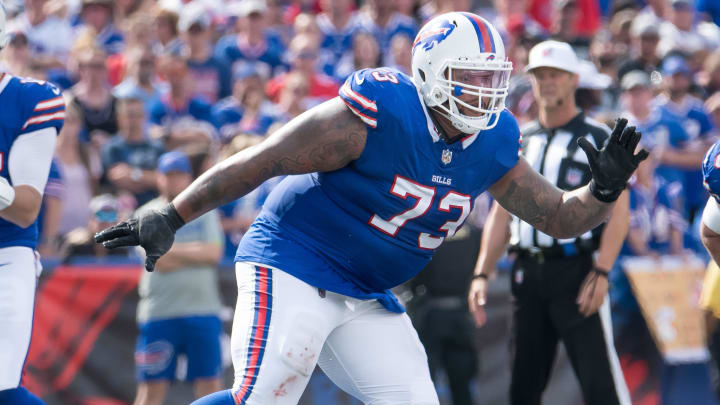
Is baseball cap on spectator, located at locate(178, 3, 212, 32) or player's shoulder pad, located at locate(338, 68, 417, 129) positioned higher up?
player's shoulder pad, located at locate(338, 68, 417, 129)

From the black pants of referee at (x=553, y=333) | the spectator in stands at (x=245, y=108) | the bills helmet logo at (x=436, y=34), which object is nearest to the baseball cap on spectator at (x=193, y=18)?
the spectator in stands at (x=245, y=108)

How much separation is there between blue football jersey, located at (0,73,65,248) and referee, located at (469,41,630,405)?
232 centimetres

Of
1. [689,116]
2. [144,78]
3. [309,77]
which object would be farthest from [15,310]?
[689,116]

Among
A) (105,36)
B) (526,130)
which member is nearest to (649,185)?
(526,130)

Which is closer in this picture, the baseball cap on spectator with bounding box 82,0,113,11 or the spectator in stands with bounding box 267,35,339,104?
the spectator in stands with bounding box 267,35,339,104

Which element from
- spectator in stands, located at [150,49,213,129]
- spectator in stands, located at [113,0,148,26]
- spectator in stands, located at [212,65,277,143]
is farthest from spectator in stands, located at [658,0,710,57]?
spectator in stands, located at [113,0,148,26]

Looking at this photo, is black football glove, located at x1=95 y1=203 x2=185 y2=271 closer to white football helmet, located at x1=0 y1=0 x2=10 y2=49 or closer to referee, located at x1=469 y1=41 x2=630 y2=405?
white football helmet, located at x1=0 y1=0 x2=10 y2=49

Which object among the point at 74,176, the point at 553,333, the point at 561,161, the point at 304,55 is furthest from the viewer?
the point at 304,55

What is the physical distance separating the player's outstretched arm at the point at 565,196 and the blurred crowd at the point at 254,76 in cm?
350

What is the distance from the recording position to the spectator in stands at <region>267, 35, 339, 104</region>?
8.88 metres

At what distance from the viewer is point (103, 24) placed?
9836 millimetres

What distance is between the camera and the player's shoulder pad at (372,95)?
12.0 feet

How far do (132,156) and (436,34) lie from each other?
442cm

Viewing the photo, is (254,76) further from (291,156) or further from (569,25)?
(291,156)
